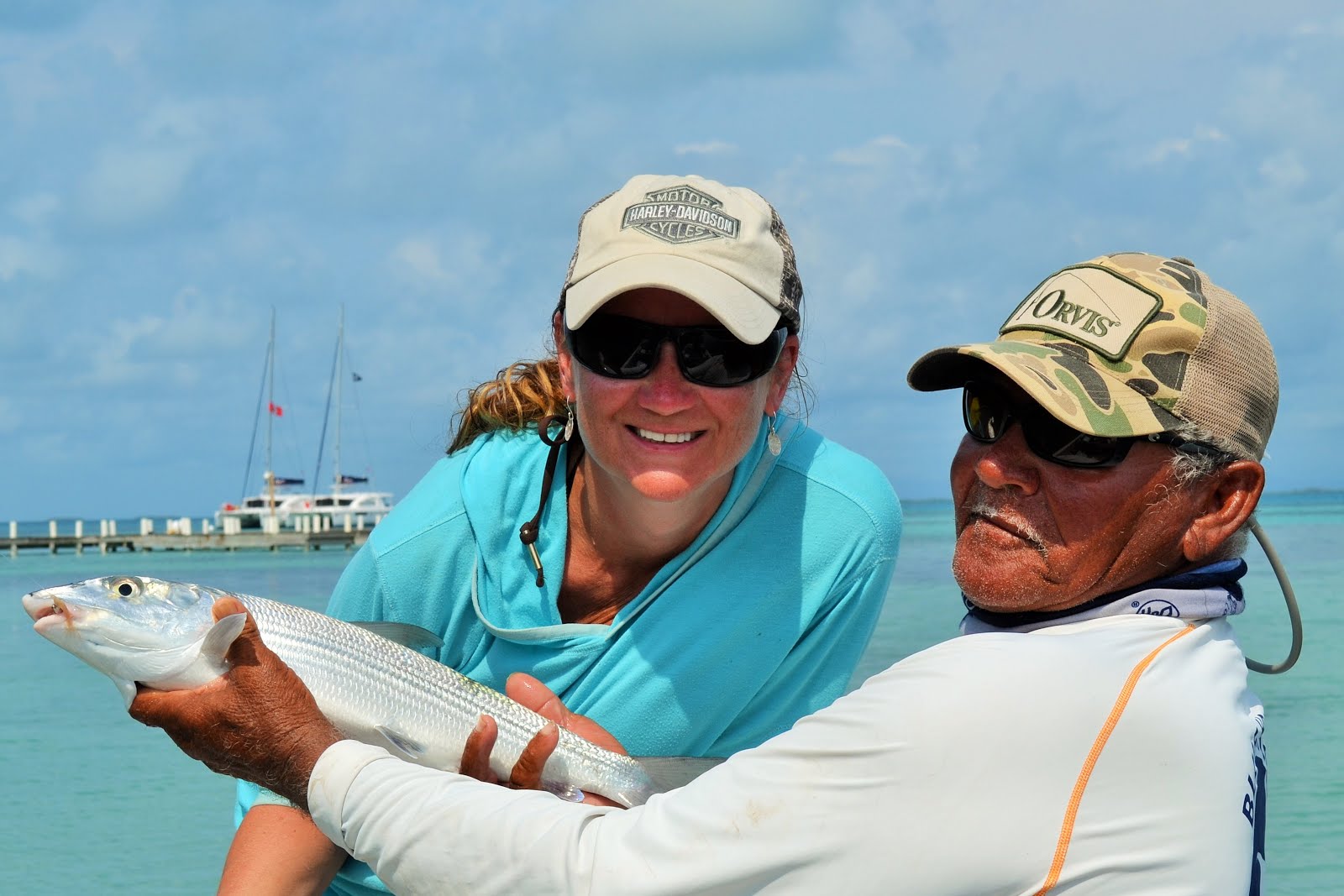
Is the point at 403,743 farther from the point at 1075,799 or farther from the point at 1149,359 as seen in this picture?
the point at 1149,359

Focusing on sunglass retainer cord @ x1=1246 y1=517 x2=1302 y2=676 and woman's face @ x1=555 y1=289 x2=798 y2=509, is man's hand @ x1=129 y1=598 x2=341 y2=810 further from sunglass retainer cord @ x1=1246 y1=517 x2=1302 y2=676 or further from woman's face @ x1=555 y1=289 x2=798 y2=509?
sunglass retainer cord @ x1=1246 y1=517 x2=1302 y2=676

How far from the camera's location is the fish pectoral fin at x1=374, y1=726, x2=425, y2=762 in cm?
371

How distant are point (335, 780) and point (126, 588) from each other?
1101 mm

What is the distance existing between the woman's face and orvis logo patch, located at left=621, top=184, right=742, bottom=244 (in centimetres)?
17

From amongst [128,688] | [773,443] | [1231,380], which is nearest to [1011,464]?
[1231,380]

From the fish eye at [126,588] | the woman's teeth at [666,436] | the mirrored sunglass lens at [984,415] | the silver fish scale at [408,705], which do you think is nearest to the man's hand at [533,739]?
the silver fish scale at [408,705]

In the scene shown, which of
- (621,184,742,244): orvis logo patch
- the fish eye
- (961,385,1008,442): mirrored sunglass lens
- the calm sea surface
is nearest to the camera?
A: (961,385,1008,442): mirrored sunglass lens

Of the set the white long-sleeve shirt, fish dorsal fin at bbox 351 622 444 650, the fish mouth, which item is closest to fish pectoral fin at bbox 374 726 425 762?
fish dorsal fin at bbox 351 622 444 650

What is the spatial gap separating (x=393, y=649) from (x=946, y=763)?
2189 millimetres

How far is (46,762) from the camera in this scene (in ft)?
48.7

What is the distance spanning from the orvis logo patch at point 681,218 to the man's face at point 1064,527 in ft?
3.68

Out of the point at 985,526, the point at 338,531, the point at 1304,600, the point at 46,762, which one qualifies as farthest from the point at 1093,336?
the point at 338,531

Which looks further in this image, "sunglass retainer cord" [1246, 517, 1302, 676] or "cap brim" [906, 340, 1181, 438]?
"sunglass retainer cord" [1246, 517, 1302, 676]

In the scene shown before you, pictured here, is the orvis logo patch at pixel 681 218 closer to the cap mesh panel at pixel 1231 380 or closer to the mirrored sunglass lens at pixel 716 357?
the mirrored sunglass lens at pixel 716 357
